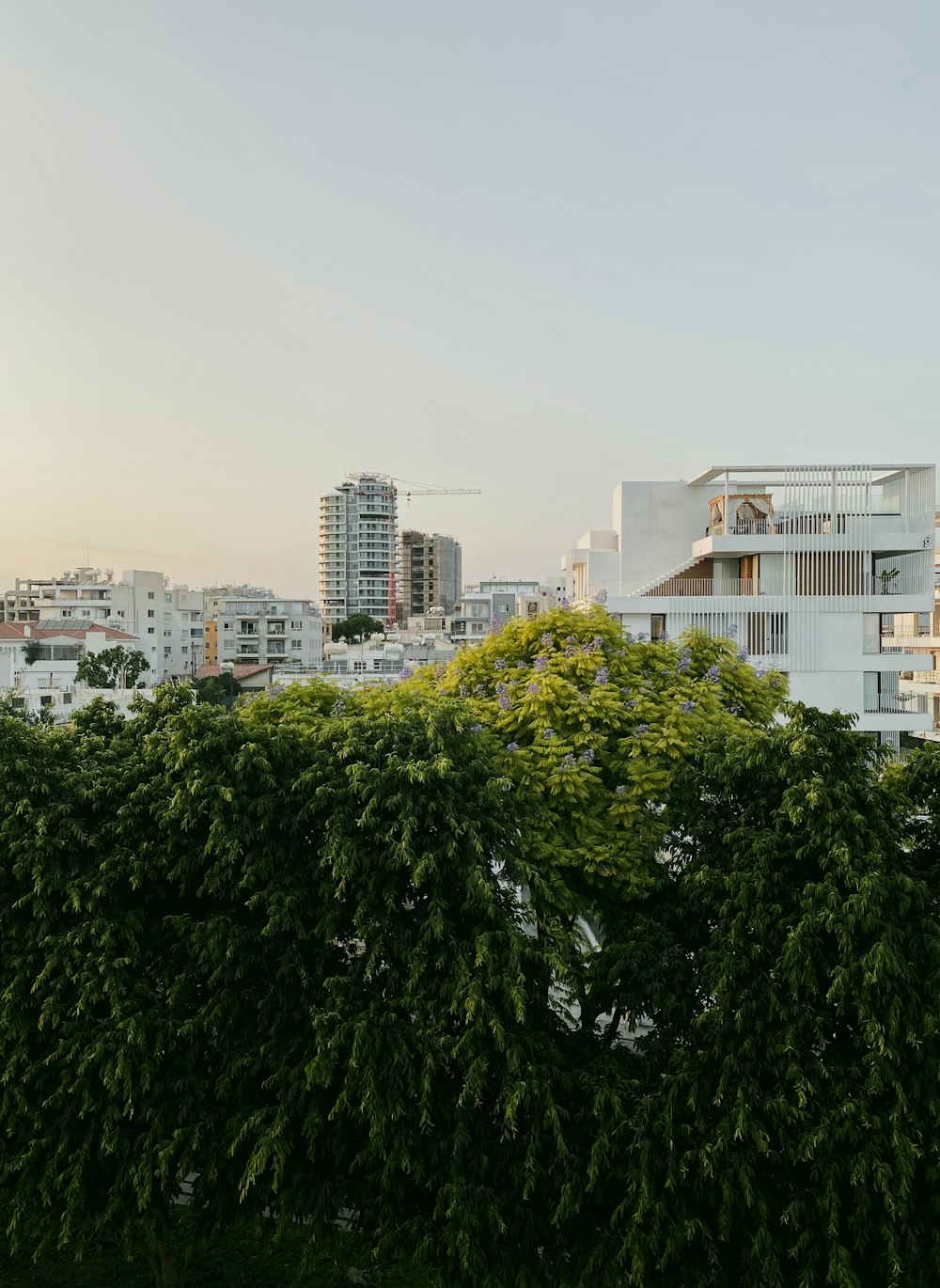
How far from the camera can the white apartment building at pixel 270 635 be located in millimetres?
97000

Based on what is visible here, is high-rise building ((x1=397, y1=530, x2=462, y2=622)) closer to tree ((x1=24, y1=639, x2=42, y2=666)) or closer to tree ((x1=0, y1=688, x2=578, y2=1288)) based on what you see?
tree ((x1=24, y1=639, x2=42, y2=666))

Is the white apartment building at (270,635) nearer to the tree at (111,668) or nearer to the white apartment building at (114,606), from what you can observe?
the white apartment building at (114,606)

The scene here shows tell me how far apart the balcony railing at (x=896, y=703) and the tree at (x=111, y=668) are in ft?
139

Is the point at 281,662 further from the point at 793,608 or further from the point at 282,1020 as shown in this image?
the point at 282,1020

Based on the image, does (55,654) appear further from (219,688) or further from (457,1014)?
(457,1014)

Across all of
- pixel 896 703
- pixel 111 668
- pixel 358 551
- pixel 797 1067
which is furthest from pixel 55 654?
pixel 358 551

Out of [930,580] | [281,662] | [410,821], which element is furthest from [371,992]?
[281,662]

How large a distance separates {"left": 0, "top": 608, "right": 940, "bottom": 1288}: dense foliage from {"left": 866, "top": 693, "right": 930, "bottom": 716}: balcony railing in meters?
22.2

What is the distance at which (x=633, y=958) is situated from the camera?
29.6ft

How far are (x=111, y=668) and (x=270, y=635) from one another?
3126 centimetres

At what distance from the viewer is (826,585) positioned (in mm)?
30391

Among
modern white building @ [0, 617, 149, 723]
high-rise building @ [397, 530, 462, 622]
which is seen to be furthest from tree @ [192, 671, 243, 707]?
high-rise building @ [397, 530, 462, 622]

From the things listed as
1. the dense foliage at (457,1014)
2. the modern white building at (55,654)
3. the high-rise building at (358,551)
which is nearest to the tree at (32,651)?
the modern white building at (55,654)

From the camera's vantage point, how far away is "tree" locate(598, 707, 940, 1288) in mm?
7793
